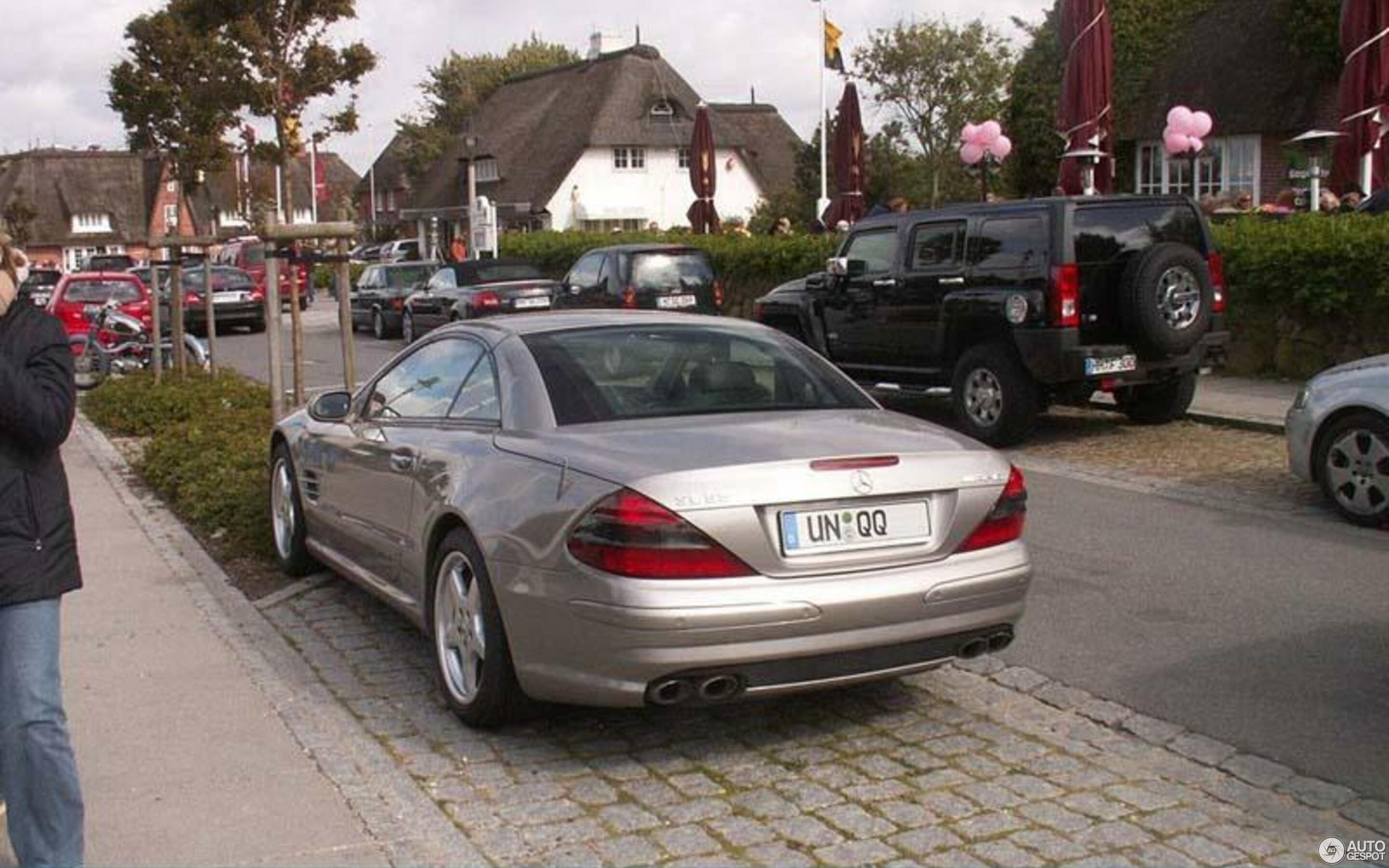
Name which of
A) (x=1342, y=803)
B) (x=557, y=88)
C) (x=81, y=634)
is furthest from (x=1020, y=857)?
(x=557, y=88)

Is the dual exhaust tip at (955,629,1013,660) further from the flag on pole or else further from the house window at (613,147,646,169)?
the house window at (613,147,646,169)

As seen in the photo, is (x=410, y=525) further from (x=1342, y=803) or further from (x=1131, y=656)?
(x=1342, y=803)

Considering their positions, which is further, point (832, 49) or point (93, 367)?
point (832, 49)

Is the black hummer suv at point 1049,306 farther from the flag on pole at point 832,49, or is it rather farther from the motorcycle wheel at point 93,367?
the flag on pole at point 832,49

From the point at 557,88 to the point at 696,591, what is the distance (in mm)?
67807

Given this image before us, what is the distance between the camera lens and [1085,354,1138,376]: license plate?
39.1 ft

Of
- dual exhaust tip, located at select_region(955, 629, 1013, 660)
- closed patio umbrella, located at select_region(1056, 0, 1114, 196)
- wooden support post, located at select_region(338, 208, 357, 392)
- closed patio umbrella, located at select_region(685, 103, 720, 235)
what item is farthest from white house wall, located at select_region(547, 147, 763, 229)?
dual exhaust tip, located at select_region(955, 629, 1013, 660)

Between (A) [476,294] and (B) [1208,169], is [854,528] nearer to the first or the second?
(A) [476,294]

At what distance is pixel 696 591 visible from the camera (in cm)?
470

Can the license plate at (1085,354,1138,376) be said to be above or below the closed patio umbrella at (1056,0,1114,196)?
below

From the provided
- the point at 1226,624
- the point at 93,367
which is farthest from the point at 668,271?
the point at 1226,624

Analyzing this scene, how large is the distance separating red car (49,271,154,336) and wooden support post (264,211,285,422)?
1479 centimetres

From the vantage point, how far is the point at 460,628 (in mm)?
5480

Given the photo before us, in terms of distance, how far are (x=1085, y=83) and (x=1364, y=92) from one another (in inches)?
124
